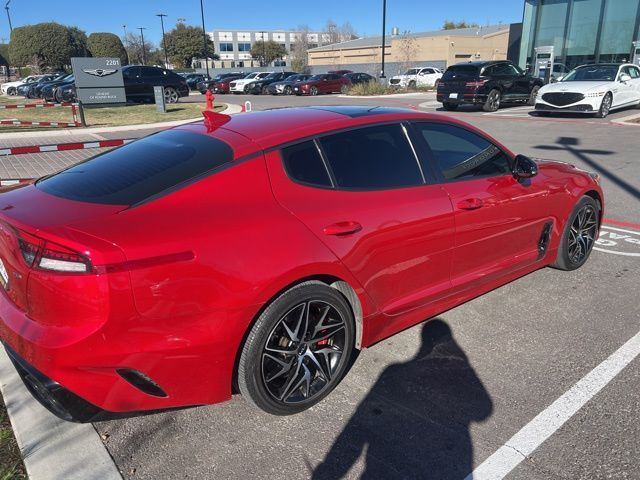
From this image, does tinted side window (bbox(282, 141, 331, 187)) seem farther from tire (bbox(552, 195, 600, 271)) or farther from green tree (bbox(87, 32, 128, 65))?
green tree (bbox(87, 32, 128, 65))

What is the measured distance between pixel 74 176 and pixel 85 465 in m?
1.57

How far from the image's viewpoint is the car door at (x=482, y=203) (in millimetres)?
3453

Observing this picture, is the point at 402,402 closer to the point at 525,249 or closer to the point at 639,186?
the point at 525,249

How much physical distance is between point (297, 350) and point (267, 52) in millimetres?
98944

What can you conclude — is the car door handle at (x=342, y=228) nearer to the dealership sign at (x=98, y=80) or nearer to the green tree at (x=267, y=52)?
the dealership sign at (x=98, y=80)

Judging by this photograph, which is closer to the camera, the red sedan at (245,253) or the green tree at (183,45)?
the red sedan at (245,253)

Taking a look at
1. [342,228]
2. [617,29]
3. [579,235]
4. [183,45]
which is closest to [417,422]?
[342,228]

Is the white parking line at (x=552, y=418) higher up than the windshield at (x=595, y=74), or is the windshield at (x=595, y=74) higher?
the windshield at (x=595, y=74)

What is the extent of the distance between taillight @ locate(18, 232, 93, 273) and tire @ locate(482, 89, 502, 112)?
19.5m

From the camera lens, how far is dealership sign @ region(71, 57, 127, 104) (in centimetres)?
1996

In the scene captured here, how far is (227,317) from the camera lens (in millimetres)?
2410

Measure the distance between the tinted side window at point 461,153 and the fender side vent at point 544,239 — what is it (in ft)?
2.23

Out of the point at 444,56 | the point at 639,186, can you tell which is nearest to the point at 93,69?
the point at 639,186

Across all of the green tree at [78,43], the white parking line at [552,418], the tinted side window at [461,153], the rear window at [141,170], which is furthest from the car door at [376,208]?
the green tree at [78,43]
